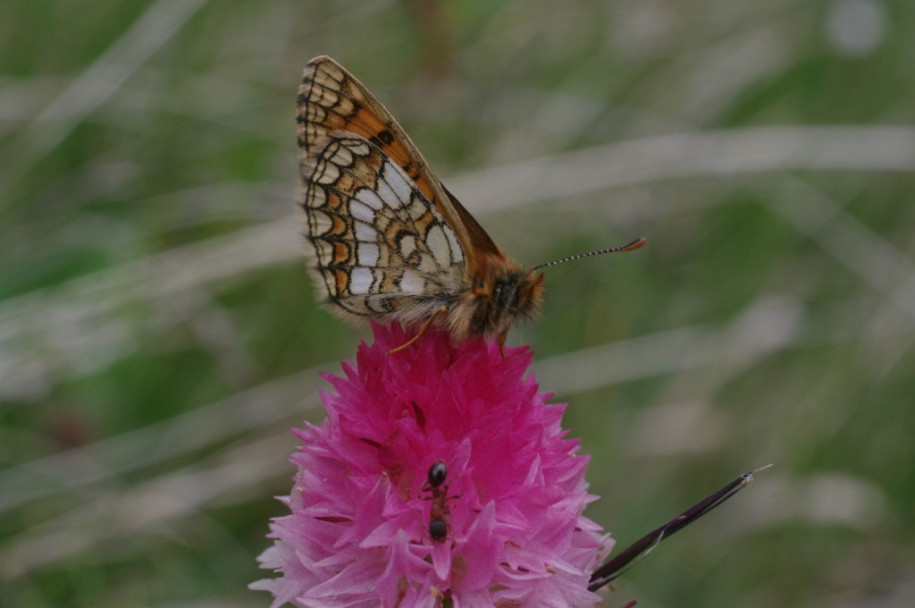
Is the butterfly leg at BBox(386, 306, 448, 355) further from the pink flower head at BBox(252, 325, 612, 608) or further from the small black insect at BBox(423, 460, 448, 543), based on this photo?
the small black insect at BBox(423, 460, 448, 543)

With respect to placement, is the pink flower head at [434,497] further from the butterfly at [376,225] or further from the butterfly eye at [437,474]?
the butterfly at [376,225]

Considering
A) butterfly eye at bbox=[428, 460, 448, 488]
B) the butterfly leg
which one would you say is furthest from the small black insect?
the butterfly leg

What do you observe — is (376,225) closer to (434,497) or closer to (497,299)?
(497,299)

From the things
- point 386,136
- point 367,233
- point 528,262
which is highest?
point 528,262

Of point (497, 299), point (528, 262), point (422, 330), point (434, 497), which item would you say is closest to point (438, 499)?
point (434, 497)

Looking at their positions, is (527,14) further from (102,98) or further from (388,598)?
(388,598)

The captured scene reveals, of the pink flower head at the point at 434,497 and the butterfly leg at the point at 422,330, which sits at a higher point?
the butterfly leg at the point at 422,330

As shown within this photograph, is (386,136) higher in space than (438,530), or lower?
higher

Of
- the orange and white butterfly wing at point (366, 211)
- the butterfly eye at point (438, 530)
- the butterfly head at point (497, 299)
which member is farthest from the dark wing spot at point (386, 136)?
Answer: the butterfly eye at point (438, 530)
